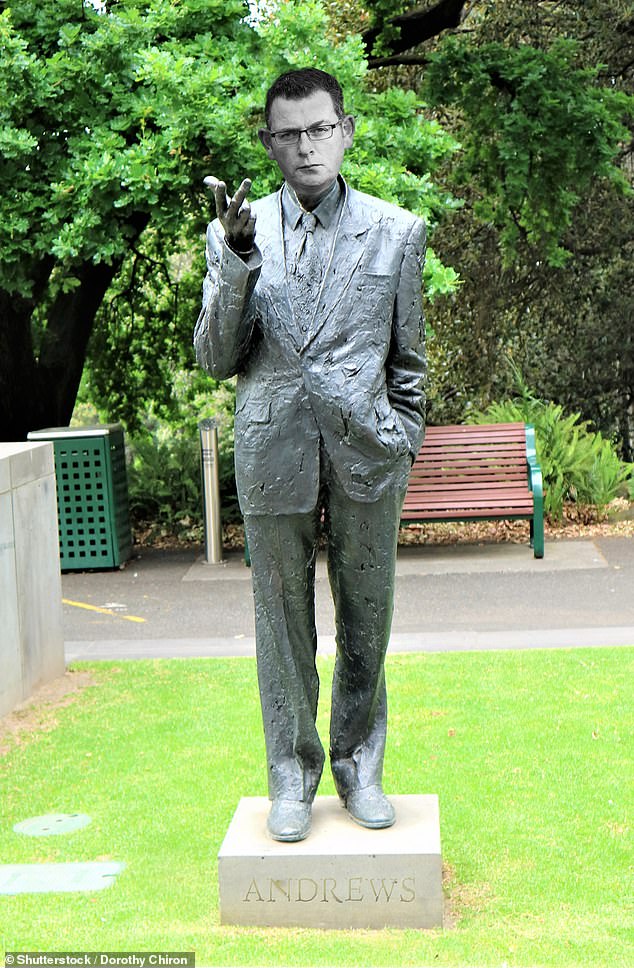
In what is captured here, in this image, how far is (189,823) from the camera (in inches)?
217

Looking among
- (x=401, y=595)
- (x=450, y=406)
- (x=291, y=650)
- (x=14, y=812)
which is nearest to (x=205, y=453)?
(x=401, y=595)

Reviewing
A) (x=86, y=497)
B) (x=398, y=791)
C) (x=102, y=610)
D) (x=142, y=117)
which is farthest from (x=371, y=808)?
(x=86, y=497)

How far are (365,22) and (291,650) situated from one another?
12015 millimetres

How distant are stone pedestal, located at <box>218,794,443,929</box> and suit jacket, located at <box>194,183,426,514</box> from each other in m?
1.15

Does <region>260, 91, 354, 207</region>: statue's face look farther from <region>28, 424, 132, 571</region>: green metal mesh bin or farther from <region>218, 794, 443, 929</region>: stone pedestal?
<region>28, 424, 132, 571</region>: green metal mesh bin

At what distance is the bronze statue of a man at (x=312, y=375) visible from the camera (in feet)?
13.9

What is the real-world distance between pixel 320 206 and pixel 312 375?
0.57 meters

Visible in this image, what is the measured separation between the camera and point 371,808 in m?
4.61

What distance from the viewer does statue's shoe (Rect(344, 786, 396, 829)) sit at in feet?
15.0

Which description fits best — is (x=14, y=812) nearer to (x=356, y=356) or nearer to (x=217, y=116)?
(x=356, y=356)

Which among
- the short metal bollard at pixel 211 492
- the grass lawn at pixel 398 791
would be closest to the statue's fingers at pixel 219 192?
the grass lawn at pixel 398 791

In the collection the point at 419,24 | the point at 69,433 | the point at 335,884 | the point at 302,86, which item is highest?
the point at 419,24

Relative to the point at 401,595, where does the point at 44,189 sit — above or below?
above

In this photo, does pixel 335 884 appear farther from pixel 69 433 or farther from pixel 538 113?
pixel 538 113
